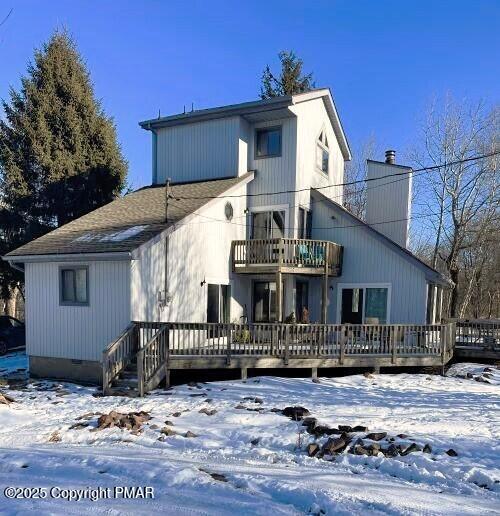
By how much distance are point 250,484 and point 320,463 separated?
4.32ft

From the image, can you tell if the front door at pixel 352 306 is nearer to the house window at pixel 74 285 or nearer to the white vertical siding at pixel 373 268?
the white vertical siding at pixel 373 268

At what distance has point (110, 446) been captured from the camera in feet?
21.1

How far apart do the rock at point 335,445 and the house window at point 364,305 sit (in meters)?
8.29

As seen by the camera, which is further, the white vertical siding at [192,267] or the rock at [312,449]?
the white vertical siding at [192,267]

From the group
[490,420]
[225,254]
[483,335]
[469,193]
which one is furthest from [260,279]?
[469,193]

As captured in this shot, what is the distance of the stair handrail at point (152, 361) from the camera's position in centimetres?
975

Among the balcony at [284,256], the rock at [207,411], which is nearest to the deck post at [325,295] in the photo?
the balcony at [284,256]

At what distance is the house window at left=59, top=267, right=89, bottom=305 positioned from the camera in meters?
11.8

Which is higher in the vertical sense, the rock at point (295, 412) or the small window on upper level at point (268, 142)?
the small window on upper level at point (268, 142)

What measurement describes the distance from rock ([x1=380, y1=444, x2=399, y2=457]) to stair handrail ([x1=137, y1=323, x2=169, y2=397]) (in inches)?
230

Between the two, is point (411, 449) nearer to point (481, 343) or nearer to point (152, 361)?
point (152, 361)

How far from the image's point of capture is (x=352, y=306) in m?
15.4

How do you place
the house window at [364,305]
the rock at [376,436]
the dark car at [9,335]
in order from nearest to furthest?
the rock at [376,436] < the house window at [364,305] < the dark car at [9,335]

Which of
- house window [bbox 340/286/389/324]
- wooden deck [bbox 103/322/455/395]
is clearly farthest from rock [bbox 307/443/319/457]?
house window [bbox 340/286/389/324]
